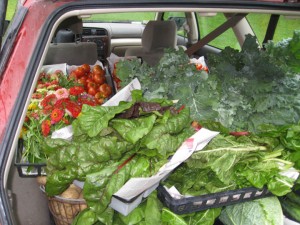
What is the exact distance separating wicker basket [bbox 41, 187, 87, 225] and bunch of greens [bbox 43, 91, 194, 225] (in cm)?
16

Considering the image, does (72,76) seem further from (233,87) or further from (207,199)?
(207,199)

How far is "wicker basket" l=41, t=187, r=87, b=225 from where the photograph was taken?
74.9 inches

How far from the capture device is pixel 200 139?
1.60 metres

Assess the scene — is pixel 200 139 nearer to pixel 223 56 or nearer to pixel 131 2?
pixel 131 2

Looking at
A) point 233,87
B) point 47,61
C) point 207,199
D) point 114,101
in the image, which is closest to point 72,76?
point 47,61

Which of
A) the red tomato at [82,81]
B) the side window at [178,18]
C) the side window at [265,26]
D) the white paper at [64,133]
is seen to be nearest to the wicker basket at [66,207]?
the white paper at [64,133]

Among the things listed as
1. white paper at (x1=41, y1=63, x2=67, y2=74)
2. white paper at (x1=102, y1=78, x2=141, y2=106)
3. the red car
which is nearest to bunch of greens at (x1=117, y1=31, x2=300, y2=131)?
the red car

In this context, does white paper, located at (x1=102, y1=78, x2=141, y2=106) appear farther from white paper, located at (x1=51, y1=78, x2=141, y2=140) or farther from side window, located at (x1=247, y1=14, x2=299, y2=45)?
side window, located at (x1=247, y1=14, x2=299, y2=45)

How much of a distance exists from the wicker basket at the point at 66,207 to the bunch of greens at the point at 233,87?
2.40ft

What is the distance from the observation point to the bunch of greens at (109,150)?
157cm

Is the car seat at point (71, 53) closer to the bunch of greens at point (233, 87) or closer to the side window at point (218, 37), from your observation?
the bunch of greens at point (233, 87)

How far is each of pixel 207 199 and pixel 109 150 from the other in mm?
483

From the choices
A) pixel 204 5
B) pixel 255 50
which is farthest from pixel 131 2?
pixel 255 50

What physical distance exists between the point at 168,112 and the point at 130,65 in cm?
81
